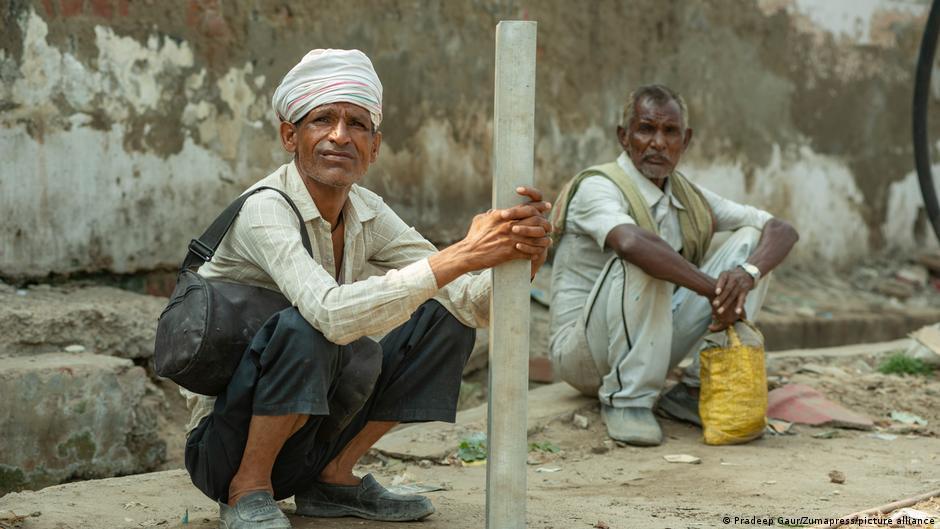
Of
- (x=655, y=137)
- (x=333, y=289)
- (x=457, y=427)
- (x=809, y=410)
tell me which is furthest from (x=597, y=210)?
(x=333, y=289)

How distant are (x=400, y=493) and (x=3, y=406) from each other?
64.9 inches

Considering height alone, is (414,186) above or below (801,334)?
above

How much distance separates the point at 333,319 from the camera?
2.84 meters

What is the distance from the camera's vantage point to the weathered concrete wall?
16.4 ft

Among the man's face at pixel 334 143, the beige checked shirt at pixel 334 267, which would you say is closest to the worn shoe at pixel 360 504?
the beige checked shirt at pixel 334 267

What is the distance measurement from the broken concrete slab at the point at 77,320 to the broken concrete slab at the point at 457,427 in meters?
1.20

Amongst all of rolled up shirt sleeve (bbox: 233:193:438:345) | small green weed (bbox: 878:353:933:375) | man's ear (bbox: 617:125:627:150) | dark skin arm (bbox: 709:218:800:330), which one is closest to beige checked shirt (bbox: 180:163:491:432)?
rolled up shirt sleeve (bbox: 233:193:438:345)

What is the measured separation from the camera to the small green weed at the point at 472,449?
444 centimetres

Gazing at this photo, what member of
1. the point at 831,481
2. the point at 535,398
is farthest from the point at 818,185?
the point at 831,481

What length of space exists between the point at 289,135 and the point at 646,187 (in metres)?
2.03

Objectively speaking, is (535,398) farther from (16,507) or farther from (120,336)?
(16,507)

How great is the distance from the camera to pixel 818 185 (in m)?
8.48

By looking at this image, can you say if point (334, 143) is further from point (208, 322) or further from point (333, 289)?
point (208, 322)

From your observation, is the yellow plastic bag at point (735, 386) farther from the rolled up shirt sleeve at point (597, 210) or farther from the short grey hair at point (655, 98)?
the short grey hair at point (655, 98)
